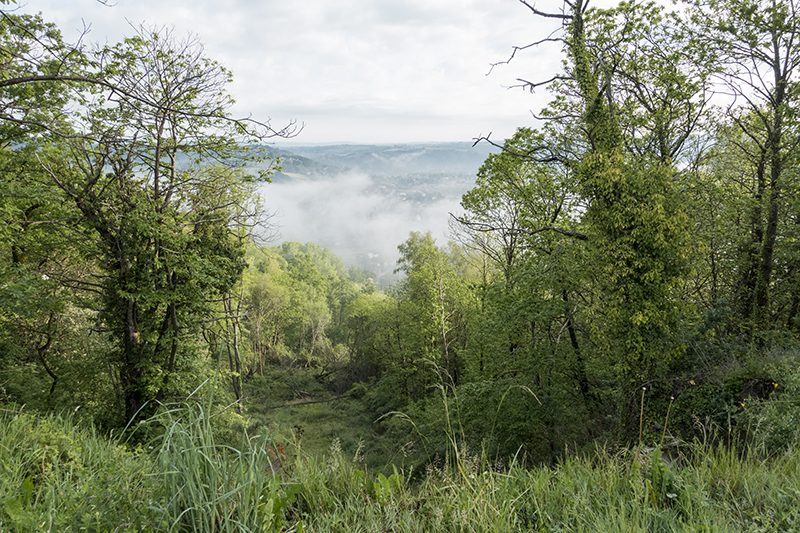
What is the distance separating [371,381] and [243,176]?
24.5 meters

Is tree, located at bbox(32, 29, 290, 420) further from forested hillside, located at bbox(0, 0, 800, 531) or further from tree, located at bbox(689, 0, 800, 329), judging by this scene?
tree, located at bbox(689, 0, 800, 329)

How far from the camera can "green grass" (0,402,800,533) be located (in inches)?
66.6

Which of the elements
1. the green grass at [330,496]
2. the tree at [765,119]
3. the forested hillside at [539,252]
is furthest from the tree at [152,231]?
the tree at [765,119]

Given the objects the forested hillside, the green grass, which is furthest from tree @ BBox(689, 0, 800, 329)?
the green grass

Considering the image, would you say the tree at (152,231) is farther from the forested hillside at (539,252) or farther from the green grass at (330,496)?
the green grass at (330,496)

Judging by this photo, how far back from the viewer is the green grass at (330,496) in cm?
169

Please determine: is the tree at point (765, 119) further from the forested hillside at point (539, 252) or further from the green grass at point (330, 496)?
the green grass at point (330, 496)

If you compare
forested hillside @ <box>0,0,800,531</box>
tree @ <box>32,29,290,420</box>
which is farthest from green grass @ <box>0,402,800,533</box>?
tree @ <box>32,29,290,420</box>

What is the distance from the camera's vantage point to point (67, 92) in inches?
360

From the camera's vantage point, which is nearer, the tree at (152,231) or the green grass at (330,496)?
the green grass at (330,496)

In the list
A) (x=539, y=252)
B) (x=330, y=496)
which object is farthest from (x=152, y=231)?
(x=539, y=252)

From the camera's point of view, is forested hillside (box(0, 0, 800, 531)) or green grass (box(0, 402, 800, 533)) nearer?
green grass (box(0, 402, 800, 533))

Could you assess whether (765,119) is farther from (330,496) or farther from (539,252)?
(330,496)

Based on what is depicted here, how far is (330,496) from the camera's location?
2.44 metres
